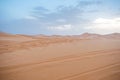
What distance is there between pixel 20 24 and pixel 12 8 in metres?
0.28

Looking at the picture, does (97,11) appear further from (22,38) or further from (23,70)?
(23,70)

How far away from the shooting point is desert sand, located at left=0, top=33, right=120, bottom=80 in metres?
2.87

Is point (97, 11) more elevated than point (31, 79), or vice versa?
point (97, 11)

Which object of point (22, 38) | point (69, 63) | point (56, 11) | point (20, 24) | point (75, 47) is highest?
point (56, 11)

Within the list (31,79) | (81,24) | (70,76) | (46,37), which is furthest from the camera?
(81,24)

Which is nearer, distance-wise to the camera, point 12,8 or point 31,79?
point 31,79

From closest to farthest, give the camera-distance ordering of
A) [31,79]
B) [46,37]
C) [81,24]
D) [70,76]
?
[31,79] < [70,76] < [46,37] < [81,24]

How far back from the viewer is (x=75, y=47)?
346cm

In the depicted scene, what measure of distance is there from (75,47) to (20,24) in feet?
3.55

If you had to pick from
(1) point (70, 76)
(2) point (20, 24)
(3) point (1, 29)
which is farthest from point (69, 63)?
(3) point (1, 29)

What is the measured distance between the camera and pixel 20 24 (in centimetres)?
301

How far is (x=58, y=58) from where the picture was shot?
3277 millimetres

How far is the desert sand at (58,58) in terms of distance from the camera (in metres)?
2.87

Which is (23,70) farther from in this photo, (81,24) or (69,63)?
(81,24)
